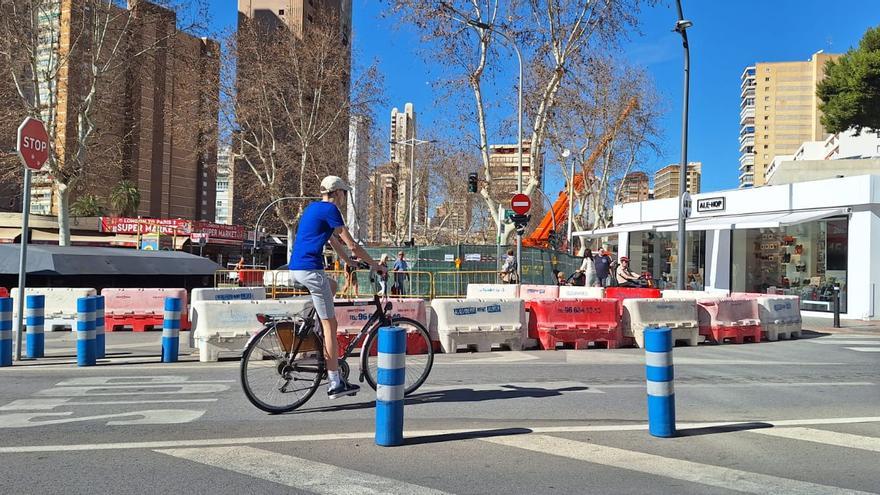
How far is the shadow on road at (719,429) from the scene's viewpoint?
221 inches

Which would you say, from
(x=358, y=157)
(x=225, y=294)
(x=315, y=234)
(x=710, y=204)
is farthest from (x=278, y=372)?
(x=358, y=157)

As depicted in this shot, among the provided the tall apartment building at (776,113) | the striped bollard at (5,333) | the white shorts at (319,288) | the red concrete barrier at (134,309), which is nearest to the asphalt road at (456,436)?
the striped bollard at (5,333)

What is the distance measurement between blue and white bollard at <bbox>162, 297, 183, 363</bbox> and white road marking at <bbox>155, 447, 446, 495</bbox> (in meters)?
4.89

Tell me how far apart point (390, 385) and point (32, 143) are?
289 inches

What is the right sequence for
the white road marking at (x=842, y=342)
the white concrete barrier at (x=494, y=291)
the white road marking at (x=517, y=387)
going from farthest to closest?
the white concrete barrier at (x=494, y=291) → the white road marking at (x=842, y=342) → the white road marking at (x=517, y=387)

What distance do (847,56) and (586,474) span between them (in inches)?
1455

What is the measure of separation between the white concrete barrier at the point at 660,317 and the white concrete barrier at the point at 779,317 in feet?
6.75

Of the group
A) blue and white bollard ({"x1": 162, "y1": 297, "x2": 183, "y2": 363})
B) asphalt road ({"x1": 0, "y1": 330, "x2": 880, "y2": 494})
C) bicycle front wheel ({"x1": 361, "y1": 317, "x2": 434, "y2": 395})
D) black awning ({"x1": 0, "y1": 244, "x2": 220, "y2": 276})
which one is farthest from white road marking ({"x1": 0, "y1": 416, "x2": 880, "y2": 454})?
black awning ({"x1": 0, "y1": 244, "x2": 220, "y2": 276})

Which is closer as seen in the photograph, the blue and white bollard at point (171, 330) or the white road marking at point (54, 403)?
the white road marking at point (54, 403)

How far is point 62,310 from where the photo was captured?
1405 centimetres

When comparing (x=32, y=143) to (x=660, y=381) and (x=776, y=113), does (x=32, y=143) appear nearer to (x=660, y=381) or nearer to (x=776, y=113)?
(x=660, y=381)

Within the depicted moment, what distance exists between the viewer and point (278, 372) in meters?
6.06

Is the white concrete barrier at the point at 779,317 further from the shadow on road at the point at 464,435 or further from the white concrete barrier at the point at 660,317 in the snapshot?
the shadow on road at the point at 464,435

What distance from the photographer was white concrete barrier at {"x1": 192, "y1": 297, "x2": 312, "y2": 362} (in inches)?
380
